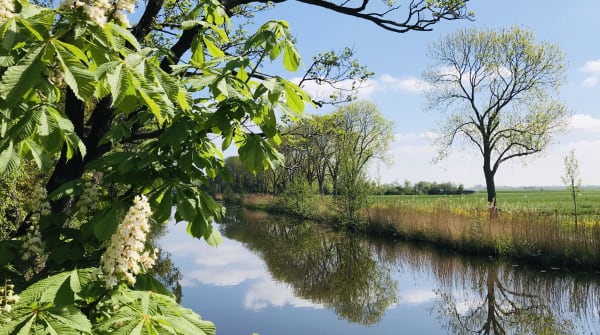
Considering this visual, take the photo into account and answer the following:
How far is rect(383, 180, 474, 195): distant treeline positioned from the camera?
204 ft

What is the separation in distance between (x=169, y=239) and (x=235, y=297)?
1407 cm

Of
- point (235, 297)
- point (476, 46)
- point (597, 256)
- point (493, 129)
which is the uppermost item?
point (476, 46)

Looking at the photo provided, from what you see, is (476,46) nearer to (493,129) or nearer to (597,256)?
(493,129)

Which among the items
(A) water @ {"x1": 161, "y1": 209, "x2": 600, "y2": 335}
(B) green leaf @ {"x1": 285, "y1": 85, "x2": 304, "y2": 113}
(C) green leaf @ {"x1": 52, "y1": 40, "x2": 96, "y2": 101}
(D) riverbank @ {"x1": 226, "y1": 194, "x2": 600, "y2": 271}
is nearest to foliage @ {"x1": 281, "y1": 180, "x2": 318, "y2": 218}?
(D) riverbank @ {"x1": 226, "y1": 194, "x2": 600, "y2": 271}

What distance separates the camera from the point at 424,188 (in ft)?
213

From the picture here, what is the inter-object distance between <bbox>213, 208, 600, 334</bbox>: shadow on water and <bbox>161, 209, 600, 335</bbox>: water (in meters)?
0.02

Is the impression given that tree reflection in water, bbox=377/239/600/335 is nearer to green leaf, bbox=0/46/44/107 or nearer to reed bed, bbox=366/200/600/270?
reed bed, bbox=366/200/600/270

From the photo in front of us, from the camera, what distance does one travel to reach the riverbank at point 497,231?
1159cm

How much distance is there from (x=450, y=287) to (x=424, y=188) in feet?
185

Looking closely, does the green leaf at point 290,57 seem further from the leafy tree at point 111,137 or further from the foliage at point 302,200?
the foliage at point 302,200

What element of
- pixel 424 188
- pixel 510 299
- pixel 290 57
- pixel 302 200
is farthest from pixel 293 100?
pixel 424 188

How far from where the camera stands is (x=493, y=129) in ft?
91.6

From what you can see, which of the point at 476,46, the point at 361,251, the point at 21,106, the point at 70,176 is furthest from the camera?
the point at 476,46

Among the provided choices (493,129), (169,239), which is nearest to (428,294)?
(169,239)
